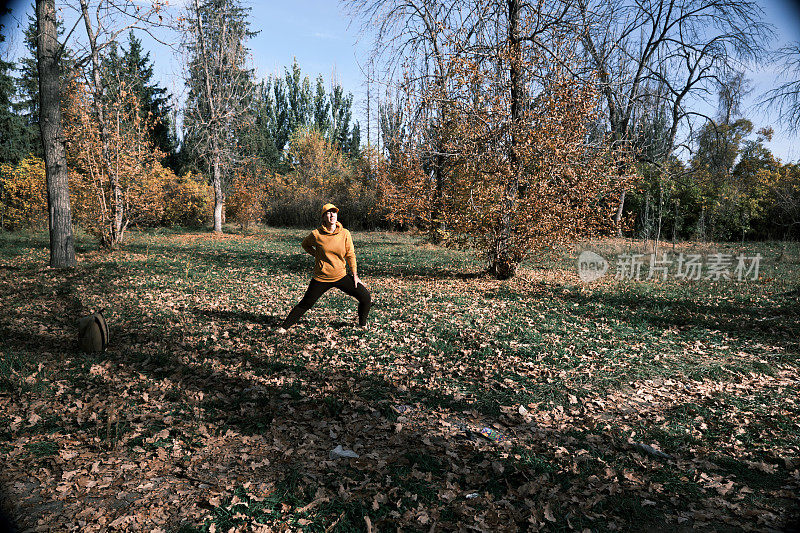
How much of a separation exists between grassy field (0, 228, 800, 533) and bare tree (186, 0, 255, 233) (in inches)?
702

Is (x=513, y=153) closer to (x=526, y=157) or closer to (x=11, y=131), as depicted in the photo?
(x=526, y=157)

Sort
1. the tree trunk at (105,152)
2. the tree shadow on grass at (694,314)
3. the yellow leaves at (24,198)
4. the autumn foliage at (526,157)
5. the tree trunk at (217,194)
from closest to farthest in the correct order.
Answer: the tree shadow on grass at (694,314) → the autumn foliage at (526,157) → the tree trunk at (105,152) → the yellow leaves at (24,198) → the tree trunk at (217,194)

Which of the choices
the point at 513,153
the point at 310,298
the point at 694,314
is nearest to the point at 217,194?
the point at 513,153

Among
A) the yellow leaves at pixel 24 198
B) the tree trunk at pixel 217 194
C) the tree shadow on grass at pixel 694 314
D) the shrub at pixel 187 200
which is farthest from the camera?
the shrub at pixel 187 200

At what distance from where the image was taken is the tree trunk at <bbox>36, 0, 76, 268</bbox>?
959cm

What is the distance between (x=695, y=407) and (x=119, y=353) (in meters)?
6.93

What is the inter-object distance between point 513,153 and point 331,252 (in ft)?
19.2

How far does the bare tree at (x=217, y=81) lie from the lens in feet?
79.4

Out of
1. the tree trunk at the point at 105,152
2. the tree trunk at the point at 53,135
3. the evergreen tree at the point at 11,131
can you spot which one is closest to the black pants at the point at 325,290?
the tree trunk at the point at 53,135

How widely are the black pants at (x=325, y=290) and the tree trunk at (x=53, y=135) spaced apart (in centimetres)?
733

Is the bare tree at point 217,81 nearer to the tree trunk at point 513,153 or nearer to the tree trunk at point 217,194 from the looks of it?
the tree trunk at point 217,194

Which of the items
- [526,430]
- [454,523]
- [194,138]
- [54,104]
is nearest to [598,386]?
[526,430]

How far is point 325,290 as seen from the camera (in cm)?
625

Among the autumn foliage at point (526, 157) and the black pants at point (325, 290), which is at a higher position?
the autumn foliage at point (526, 157)
